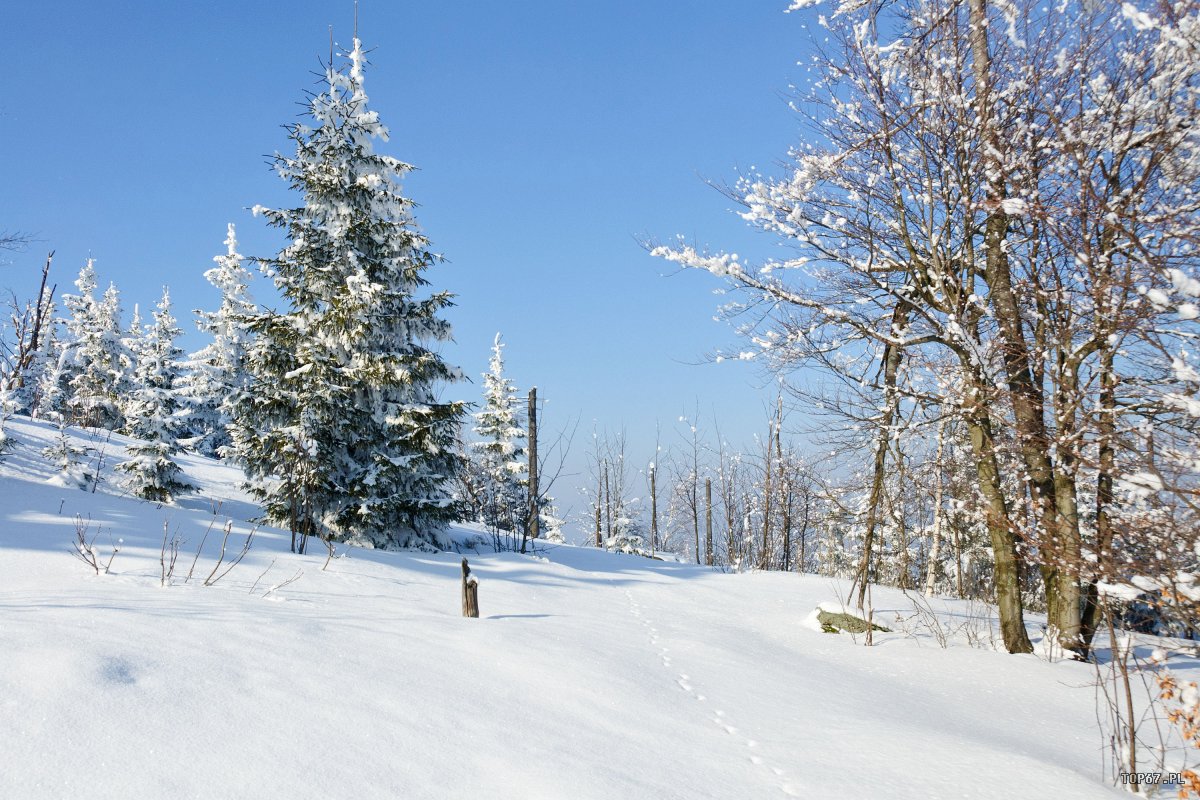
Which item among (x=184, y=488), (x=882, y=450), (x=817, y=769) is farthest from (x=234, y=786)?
(x=184, y=488)

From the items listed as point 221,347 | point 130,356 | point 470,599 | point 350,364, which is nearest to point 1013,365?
point 470,599

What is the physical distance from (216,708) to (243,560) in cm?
509

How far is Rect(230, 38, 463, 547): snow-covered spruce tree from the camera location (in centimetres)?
1195

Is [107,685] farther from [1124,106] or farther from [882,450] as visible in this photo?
[1124,106]

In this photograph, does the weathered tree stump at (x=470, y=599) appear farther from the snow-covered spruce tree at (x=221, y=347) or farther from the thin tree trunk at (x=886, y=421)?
the snow-covered spruce tree at (x=221, y=347)

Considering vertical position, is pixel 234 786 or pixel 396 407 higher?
pixel 396 407

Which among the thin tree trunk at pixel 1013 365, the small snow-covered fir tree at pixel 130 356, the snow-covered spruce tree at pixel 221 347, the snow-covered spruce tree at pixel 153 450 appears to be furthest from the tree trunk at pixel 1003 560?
the small snow-covered fir tree at pixel 130 356

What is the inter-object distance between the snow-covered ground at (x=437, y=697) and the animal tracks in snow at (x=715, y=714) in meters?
0.03

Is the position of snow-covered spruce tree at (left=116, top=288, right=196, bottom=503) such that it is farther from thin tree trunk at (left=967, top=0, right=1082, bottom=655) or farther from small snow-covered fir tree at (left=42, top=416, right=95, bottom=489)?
thin tree trunk at (left=967, top=0, right=1082, bottom=655)

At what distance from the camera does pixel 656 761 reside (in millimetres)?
3652

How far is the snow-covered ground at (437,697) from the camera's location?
9.43ft

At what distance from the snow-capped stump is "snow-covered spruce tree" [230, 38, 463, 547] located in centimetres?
707

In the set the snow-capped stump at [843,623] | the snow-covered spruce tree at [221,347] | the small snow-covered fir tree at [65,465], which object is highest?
the snow-covered spruce tree at [221,347]

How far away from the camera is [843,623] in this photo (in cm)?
964
